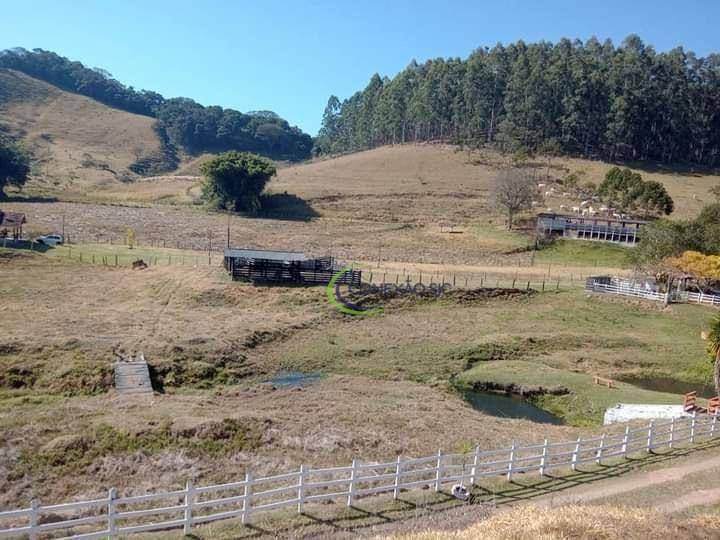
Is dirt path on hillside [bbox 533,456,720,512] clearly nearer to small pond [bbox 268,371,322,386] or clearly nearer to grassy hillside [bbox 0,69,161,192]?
small pond [bbox 268,371,322,386]

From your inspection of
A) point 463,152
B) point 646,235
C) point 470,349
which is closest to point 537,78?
point 463,152

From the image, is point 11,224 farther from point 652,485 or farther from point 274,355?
point 652,485

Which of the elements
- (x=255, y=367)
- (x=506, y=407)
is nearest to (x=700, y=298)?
(x=506, y=407)

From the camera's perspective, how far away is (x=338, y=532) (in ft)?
41.5

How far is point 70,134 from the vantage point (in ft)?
533

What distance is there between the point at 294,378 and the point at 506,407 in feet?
35.2

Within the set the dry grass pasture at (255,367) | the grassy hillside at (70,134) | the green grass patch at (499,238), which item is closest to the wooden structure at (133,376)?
the dry grass pasture at (255,367)

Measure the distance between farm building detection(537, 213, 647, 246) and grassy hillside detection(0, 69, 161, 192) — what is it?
7805cm

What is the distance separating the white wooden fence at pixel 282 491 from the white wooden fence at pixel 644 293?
2644 cm

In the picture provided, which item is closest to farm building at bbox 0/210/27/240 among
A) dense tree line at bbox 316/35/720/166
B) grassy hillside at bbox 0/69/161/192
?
grassy hillside at bbox 0/69/161/192

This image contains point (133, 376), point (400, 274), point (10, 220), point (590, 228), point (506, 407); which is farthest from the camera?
point (590, 228)

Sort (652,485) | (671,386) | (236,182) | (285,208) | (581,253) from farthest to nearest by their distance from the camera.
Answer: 1. (285,208)
2. (236,182)
3. (581,253)
4. (671,386)
5. (652,485)

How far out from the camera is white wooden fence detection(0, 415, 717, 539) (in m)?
11.8

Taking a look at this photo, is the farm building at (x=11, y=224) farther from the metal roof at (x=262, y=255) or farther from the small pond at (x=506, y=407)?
the small pond at (x=506, y=407)
